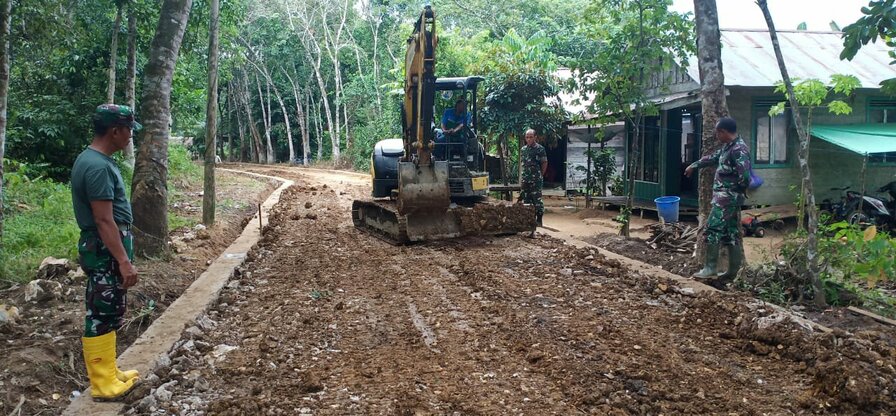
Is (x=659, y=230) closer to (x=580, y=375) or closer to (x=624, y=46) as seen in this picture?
(x=624, y=46)

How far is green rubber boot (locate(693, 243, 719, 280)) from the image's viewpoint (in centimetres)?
709

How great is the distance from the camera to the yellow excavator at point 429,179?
9.64 meters

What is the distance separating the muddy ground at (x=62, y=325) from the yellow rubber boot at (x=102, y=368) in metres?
0.31

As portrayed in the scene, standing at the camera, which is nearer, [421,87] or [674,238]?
[421,87]

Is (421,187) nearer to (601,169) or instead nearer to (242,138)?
(601,169)

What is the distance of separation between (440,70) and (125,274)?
1926cm

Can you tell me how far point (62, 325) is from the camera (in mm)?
5359

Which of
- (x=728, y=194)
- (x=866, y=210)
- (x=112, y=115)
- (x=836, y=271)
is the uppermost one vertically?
(x=112, y=115)

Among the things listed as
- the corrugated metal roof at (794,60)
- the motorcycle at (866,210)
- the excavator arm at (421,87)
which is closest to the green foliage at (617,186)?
the corrugated metal roof at (794,60)

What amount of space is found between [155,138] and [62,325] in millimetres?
2821

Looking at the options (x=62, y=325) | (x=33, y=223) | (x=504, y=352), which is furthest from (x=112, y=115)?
(x=33, y=223)

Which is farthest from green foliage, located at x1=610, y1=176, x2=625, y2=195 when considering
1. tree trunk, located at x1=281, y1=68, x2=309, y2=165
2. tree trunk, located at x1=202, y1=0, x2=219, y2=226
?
tree trunk, located at x1=281, y1=68, x2=309, y2=165

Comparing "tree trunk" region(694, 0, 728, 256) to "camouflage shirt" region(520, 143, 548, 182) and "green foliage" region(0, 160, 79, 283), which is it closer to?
"camouflage shirt" region(520, 143, 548, 182)

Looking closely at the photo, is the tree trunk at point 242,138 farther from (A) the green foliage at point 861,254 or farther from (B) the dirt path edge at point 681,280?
(A) the green foliage at point 861,254
